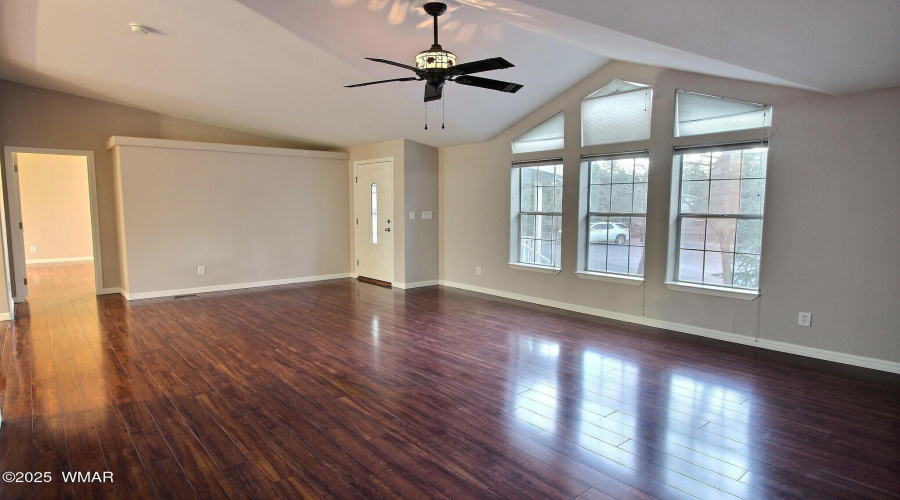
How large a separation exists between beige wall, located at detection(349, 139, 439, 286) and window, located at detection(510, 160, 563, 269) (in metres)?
1.58

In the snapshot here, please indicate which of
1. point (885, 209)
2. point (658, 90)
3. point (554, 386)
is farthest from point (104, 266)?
point (885, 209)

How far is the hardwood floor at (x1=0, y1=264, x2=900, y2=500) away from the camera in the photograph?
7.29ft

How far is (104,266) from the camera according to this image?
22.2ft

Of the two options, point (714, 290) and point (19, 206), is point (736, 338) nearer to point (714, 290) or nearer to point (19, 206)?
point (714, 290)

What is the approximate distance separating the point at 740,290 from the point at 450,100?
3625mm

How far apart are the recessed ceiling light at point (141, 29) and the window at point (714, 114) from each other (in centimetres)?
501

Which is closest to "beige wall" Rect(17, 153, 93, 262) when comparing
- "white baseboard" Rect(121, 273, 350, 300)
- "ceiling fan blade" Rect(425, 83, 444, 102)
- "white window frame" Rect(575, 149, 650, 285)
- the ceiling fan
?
"white baseboard" Rect(121, 273, 350, 300)

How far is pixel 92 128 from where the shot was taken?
257 inches

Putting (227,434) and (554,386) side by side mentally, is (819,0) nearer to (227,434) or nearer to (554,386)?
(554,386)

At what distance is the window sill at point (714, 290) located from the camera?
428cm

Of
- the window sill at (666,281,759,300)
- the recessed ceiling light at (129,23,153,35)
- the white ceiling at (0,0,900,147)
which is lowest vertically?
the window sill at (666,281,759,300)

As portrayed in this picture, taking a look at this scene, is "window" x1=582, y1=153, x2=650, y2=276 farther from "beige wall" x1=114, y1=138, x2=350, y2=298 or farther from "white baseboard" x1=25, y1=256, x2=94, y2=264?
"white baseboard" x1=25, y1=256, x2=94, y2=264

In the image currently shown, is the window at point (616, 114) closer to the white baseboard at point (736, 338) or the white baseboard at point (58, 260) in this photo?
the white baseboard at point (736, 338)

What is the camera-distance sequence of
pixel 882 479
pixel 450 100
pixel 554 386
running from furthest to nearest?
pixel 450 100
pixel 554 386
pixel 882 479
